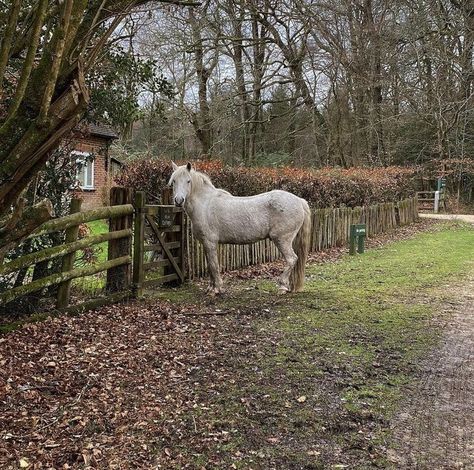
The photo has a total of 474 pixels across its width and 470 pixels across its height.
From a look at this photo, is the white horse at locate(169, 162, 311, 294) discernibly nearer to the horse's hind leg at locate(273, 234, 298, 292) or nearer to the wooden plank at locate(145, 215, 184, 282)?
the horse's hind leg at locate(273, 234, 298, 292)

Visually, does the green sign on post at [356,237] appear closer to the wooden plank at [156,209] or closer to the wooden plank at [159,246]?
the wooden plank at [159,246]

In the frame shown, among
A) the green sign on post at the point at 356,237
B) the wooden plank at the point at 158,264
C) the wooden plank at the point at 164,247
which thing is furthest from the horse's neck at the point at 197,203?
the green sign on post at the point at 356,237

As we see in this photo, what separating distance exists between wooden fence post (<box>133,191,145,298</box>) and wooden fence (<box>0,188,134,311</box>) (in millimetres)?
87

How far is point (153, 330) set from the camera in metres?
5.76

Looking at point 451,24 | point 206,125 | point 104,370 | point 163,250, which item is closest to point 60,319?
point 104,370

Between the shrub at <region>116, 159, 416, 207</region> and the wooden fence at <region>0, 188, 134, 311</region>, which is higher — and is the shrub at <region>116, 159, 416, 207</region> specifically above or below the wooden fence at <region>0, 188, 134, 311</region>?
above

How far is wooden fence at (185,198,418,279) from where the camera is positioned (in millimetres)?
8898

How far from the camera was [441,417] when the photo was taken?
12.1 ft

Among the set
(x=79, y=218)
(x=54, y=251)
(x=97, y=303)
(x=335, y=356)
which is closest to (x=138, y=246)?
(x=97, y=303)

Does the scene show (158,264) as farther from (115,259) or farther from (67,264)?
(67,264)

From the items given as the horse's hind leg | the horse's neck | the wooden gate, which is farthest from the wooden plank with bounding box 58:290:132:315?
the horse's hind leg

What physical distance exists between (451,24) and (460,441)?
26.9 metres

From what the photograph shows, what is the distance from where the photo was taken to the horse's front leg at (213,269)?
7.64 meters

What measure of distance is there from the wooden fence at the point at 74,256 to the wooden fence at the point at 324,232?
1603 millimetres
